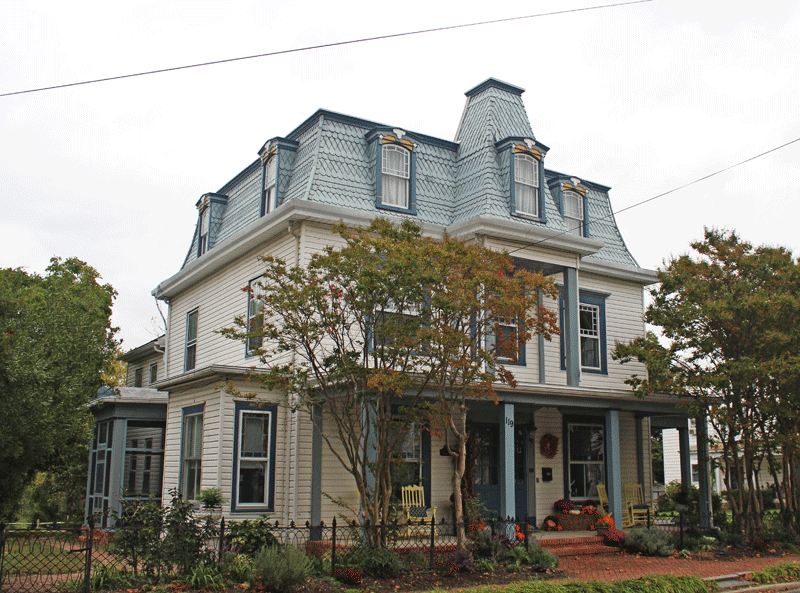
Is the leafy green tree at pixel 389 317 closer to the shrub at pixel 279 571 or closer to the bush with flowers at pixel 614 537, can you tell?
the shrub at pixel 279 571

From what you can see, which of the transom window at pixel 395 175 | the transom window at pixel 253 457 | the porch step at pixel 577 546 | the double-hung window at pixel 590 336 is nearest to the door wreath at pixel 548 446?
the double-hung window at pixel 590 336

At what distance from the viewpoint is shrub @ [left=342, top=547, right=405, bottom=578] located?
11.8 meters

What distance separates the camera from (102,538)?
1639 centimetres

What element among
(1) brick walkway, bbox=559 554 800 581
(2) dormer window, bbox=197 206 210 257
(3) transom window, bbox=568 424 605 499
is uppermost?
(2) dormer window, bbox=197 206 210 257

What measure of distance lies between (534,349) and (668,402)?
3.48 meters

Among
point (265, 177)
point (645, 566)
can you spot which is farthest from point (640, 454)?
point (265, 177)

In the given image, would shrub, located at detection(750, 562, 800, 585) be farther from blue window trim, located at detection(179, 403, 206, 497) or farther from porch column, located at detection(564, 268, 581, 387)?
blue window trim, located at detection(179, 403, 206, 497)

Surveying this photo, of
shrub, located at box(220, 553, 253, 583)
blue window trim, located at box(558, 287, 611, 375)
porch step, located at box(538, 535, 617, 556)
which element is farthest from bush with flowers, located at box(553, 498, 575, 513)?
shrub, located at box(220, 553, 253, 583)

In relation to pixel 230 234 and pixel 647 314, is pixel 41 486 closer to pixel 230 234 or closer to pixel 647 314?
pixel 230 234

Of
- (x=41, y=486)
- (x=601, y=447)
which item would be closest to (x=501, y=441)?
(x=601, y=447)

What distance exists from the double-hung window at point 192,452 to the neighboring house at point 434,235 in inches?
1.7

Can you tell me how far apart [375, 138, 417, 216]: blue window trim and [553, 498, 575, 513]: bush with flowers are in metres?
7.75

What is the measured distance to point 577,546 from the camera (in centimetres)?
1580

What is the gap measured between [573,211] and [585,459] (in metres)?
6.64
